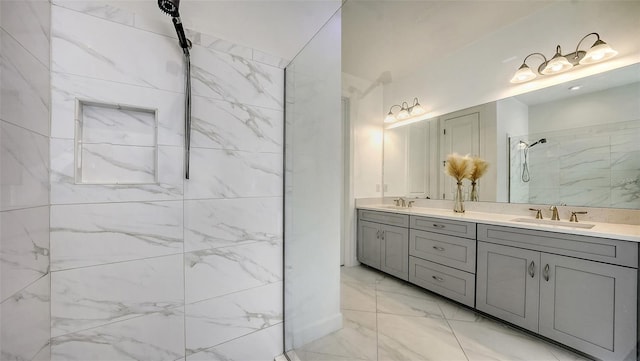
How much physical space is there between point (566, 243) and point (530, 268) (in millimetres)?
261

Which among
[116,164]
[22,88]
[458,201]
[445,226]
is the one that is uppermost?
[22,88]

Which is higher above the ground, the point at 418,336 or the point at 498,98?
the point at 498,98

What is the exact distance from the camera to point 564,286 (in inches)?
52.7

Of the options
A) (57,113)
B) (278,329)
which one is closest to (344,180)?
(278,329)

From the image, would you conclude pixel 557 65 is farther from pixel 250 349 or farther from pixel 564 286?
pixel 250 349

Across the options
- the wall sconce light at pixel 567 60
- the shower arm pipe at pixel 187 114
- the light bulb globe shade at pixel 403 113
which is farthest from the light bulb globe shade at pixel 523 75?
the shower arm pipe at pixel 187 114

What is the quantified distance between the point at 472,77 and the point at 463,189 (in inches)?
40.3

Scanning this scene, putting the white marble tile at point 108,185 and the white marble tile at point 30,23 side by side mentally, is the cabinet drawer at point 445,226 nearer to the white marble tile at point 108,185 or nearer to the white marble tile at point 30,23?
the white marble tile at point 108,185

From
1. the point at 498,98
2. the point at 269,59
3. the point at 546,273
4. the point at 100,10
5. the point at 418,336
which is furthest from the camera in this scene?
the point at 498,98

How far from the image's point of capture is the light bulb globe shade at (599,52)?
1.41 m

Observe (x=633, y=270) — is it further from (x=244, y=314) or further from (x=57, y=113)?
(x=57, y=113)

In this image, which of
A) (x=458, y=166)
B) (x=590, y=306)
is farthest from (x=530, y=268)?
(x=458, y=166)

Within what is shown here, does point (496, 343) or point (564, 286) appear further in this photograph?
point (496, 343)

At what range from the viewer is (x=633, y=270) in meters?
1.12
